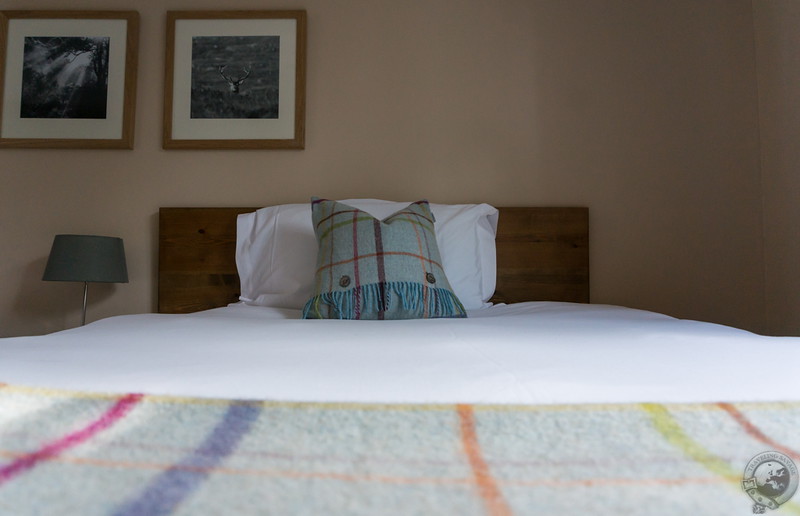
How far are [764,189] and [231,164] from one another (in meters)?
2.25

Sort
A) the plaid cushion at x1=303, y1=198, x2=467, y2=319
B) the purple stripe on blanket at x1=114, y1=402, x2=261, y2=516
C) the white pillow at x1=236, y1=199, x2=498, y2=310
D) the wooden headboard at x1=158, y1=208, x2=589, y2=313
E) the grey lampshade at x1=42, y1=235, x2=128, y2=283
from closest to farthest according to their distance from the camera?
the purple stripe on blanket at x1=114, y1=402, x2=261, y2=516 < the plaid cushion at x1=303, y1=198, x2=467, y2=319 < the white pillow at x1=236, y1=199, x2=498, y2=310 < the grey lampshade at x1=42, y1=235, x2=128, y2=283 < the wooden headboard at x1=158, y1=208, x2=589, y2=313

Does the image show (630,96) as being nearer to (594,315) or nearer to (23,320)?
(594,315)

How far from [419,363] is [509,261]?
1.57 m

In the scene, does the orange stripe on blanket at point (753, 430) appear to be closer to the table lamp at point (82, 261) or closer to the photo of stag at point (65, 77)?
the table lamp at point (82, 261)

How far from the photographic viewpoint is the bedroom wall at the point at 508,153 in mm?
2281

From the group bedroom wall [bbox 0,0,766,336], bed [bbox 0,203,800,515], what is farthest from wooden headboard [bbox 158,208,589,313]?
bed [bbox 0,203,800,515]

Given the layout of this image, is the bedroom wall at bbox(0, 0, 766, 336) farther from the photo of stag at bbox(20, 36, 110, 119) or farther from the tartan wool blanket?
the tartan wool blanket

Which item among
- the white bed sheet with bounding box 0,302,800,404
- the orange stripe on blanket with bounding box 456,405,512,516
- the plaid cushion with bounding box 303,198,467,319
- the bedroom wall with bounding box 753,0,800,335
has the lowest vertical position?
the orange stripe on blanket with bounding box 456,405,512,516

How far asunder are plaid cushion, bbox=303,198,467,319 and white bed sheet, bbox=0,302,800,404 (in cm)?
31

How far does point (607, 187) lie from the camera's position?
2.28 m

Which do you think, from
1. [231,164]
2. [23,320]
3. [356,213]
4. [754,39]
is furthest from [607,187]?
[23,320]

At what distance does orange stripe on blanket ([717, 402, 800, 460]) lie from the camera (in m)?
0.41

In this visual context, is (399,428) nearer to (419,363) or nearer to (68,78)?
(419,363)

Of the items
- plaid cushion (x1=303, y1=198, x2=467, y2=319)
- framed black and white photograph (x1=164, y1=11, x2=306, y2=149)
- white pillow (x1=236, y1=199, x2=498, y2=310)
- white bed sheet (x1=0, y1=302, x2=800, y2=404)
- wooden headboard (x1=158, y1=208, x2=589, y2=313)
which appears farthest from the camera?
framed black and white photograph (x1=164, y1=11, x2=306, y2=149)
